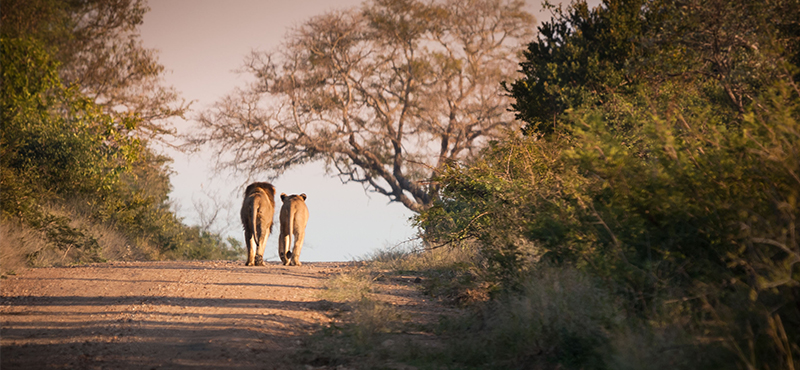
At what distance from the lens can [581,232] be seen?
601 centimetres

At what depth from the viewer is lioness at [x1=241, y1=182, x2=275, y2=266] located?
13148mm

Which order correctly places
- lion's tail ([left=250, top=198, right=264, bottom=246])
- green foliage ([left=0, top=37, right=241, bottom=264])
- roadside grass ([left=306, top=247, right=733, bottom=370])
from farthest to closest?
1. lion's tail ([left=250, top=198, right=264, bottom=246])
2. green foliage ([left=0, top=37, right=241, bottom=264])
3. roadside grass ([left=306, top=247, right=733, bottom=370])

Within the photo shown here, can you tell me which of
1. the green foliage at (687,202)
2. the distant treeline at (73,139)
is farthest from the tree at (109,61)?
the green foliage at (687,202)

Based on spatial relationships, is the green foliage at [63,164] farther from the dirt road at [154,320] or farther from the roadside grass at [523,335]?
the roadside grass at [523,335]

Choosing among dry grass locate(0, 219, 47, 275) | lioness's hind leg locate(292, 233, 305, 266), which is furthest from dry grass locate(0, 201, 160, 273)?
lioness's hind leg locate(292, 233, 305, 266)

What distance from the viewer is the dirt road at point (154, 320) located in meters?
5.46

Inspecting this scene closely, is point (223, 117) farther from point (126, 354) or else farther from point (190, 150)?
point (126, 354)

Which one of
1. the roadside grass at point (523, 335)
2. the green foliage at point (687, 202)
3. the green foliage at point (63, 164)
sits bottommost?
the roadside grass at point (523, 335)

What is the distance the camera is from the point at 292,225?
45.3 ft

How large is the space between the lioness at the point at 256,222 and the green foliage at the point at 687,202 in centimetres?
422

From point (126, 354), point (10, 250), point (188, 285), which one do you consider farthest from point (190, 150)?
point (126, 354)

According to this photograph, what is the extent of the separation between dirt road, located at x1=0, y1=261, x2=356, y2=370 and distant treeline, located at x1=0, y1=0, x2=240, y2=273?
9.10ft

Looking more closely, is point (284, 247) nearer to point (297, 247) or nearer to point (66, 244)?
point (297, 247)

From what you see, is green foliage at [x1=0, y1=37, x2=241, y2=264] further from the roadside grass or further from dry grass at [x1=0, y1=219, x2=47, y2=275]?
the roadside grass
